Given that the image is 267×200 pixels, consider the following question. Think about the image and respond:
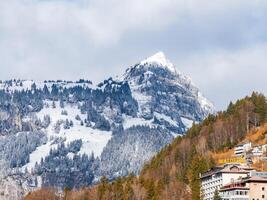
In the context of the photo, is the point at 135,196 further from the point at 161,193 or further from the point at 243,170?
the point at 243,170

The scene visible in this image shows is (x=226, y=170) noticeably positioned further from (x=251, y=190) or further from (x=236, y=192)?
(x=251, y=190)

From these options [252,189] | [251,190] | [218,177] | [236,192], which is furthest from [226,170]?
[252,189]

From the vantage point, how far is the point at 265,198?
183125mm

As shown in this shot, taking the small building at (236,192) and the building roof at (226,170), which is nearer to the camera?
the small building at (236,192)

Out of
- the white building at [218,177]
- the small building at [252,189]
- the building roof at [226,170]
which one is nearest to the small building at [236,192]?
the small building at [252,189]

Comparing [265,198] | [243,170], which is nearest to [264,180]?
[265,198]

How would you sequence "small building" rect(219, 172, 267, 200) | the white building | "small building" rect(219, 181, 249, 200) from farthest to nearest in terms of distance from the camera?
the white building < "small building" rect(219, 181, 249, 200) < "small building" rect(219, 172, 267, 200)

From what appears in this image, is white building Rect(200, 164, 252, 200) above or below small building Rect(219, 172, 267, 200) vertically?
above

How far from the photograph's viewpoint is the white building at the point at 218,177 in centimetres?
19588

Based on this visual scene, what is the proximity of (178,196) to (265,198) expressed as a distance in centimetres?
2370

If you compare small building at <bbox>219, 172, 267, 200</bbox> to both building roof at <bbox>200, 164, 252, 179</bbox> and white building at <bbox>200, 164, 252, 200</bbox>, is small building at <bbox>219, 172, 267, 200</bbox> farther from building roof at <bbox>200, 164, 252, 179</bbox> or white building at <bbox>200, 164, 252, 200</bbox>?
building roof at <bbox>200, 164, 252, 179</bbox>

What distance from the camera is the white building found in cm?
19588

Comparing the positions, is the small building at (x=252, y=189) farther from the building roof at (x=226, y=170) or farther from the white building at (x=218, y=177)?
the building roof at (x=226, y=170)

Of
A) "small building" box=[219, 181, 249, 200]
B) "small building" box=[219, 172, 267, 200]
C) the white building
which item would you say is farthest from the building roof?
"small building" box=[219, 172, 267, 200]
